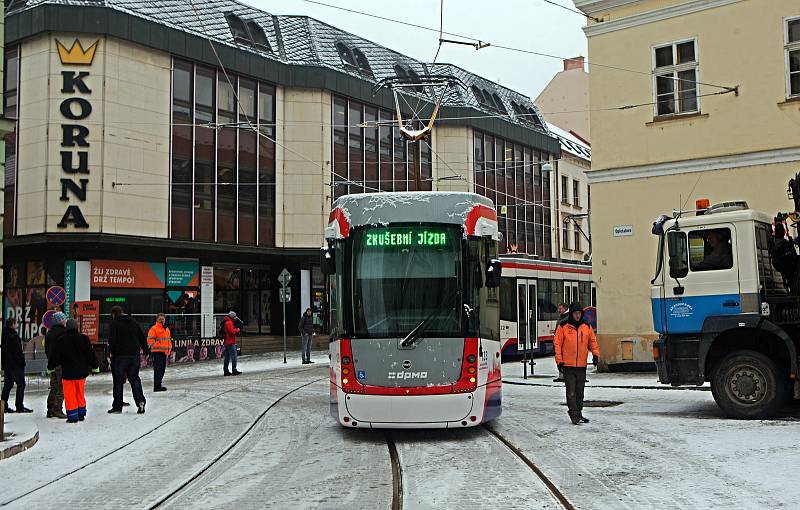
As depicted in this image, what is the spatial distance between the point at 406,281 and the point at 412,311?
399 mm

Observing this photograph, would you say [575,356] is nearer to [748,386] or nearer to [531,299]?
[748,386]

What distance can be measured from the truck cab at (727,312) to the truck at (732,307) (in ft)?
0.05

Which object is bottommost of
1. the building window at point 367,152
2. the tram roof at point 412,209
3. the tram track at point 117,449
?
the tram track at point 117,449

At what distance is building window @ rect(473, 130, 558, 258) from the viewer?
1844 inches

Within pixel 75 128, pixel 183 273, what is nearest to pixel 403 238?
pixel 75 128

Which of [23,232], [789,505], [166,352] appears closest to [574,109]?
[23,232]

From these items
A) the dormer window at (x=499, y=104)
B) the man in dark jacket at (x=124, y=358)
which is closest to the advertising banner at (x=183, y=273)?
the man in dark jacket at (x=124, y=358)

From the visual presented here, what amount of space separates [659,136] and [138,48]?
64.7ft

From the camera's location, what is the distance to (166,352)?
1905cm

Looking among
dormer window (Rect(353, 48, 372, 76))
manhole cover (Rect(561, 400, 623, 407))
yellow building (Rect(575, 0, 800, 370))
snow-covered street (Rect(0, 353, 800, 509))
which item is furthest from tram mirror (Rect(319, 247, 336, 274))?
dormer window (Rect(353, 48, 372, 76))

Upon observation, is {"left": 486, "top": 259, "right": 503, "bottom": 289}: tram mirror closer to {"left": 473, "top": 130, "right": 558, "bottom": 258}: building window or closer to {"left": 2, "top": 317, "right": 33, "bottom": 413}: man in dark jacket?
{"left": 2, "top": 317, "right": 33, "bottom": 413}: man in dark jacket

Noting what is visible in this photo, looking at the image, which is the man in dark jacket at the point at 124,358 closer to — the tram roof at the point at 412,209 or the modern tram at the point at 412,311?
the modern tram at the point at 412,311

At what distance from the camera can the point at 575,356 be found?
40.6 feet

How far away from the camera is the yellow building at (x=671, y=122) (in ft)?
62.5
